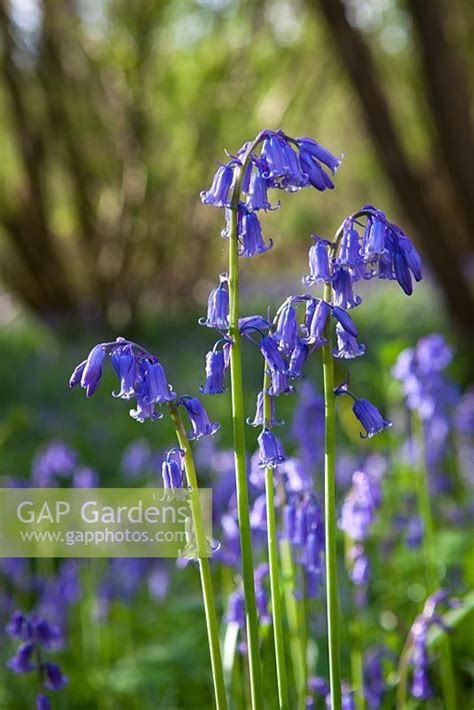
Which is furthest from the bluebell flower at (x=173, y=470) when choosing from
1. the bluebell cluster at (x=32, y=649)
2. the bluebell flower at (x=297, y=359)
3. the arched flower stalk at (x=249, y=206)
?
the bluebell cluster at (x=32, y=649)

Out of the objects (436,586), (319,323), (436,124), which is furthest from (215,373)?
(436,124)

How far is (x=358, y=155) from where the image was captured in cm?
2389

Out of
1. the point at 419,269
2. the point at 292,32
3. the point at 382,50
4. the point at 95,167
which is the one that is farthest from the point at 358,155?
the point at 419,269

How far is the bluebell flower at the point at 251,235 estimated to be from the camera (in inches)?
61.2

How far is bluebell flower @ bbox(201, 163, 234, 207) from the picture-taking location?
5.03 feet

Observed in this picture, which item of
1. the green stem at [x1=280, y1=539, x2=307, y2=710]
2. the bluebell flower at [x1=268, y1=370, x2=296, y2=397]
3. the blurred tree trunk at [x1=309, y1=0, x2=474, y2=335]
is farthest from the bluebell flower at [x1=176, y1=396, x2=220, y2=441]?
the blurred tree trunk at [x1=309, y1=0, x2=474, y2=335]

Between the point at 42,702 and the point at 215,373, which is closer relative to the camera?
the point at 215,373

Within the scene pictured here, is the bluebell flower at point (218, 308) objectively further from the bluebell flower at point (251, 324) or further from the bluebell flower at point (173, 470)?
the bluebell flower at point (173, 470)

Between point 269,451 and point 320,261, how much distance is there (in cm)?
32

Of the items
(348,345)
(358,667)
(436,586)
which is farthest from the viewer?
(436,586)

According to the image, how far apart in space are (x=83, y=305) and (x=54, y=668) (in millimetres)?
11646

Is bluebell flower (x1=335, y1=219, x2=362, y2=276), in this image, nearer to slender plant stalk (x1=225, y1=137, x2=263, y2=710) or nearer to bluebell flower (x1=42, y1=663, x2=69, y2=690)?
slender plant stalk (x1=225, y1=137, x2=263, y2=710)

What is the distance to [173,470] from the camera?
1.59 metres

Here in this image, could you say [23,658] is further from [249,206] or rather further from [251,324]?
[249,206]
